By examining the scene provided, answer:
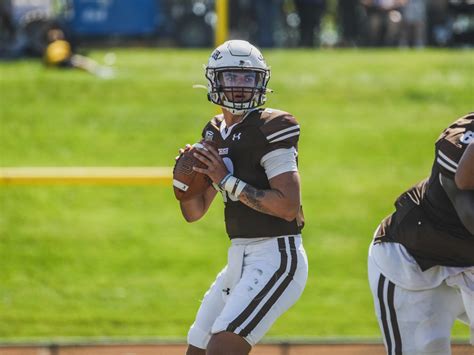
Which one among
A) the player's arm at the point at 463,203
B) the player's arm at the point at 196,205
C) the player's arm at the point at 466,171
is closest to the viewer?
the player's arm at the point at 466,171

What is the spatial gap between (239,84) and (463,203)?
1.22 metres

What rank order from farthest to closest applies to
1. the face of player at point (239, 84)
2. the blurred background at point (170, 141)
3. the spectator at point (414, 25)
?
the spectator at point (414, 25) → the blurred background at point (170, 141) → the face of player at point (239, 84)

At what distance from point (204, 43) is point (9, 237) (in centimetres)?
829

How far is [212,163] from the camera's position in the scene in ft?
17.0

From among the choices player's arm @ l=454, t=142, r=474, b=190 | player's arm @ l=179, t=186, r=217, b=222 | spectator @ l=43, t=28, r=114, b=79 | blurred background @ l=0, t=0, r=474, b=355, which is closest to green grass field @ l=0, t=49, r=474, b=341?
blurred background @ l=0, t=0, r=474, b=355

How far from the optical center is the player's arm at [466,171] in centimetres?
473

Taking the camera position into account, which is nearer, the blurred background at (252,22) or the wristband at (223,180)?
the wristband at (223,180)

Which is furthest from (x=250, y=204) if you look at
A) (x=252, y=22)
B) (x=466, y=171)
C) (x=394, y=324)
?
(x=252, y=22)

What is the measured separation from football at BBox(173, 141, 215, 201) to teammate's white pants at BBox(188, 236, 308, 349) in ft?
1.10

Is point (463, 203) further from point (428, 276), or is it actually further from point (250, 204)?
point (250, 204)

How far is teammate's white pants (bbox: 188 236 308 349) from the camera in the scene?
504 centimetres

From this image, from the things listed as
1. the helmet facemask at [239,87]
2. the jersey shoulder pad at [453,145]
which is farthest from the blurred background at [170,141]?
the helmet facemask at [239,87]

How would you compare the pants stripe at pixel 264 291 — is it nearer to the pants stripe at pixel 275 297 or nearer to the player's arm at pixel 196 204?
the pants stripe at pixel 275 297

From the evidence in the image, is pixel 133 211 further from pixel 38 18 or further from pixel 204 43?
pixel 204 43
